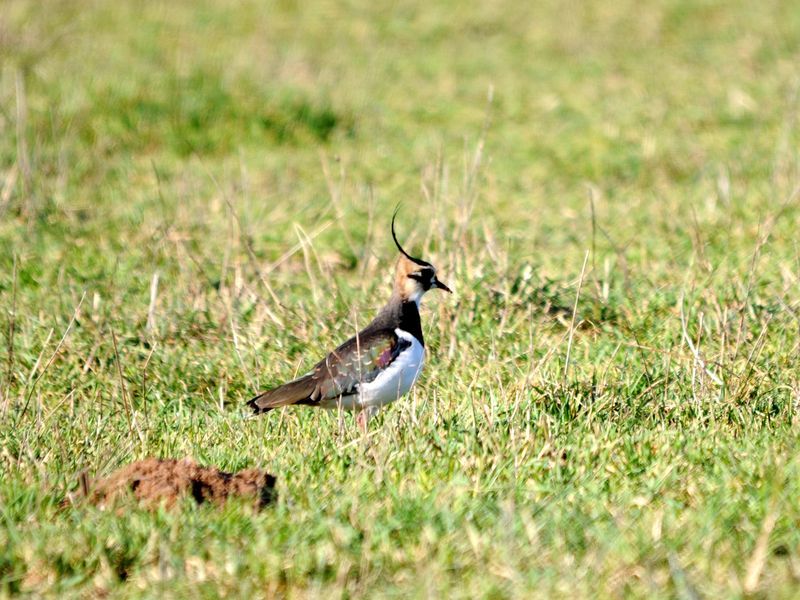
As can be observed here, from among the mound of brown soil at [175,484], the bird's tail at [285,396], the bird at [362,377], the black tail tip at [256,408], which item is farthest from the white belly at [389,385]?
the mound of brown soil at [175,484]

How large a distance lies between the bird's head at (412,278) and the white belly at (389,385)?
371mm

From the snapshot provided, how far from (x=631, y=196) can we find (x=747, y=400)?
3926 millimetres

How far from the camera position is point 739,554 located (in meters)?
3.26

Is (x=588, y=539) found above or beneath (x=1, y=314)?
above

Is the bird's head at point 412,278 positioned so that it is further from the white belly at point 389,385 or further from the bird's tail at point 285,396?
the bird's tail at point 285,396

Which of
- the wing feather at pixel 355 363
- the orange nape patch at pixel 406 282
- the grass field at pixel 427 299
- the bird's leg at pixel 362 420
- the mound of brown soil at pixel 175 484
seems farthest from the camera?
the orange nape patch at pixel 406 282

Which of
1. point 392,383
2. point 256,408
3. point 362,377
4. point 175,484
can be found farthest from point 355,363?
point 175,484

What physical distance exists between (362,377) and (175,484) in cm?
120

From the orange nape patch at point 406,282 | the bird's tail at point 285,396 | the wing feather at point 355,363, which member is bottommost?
the bird's tail at point 285,396

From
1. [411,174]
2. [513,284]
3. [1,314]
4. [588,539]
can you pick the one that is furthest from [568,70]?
[588,539]

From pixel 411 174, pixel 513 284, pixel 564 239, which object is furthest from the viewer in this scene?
pixel 411 174

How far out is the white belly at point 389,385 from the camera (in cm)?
477

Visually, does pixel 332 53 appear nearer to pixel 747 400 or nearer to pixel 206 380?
pixel 206 380

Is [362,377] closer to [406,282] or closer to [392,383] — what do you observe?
[392,383]
